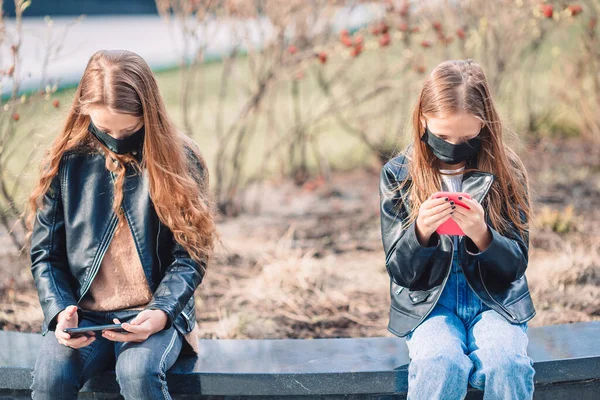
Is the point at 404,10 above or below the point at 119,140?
below

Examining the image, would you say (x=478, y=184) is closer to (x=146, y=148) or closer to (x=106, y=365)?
(x=146, y=148)

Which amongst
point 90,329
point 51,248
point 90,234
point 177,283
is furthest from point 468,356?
point 51,248

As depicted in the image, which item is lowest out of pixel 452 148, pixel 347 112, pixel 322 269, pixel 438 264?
pixel 347 112

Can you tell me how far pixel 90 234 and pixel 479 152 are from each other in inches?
53.3

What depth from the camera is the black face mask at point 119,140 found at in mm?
2580

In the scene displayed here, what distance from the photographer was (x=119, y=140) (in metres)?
2.58

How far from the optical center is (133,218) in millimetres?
2633

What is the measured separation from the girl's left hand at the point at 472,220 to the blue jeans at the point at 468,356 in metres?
0.19

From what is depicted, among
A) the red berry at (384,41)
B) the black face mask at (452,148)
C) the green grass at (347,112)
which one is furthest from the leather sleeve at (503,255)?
the red berry at (384,41)

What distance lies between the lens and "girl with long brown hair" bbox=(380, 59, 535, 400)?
237 centimetres

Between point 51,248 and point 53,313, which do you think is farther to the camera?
point 51,248

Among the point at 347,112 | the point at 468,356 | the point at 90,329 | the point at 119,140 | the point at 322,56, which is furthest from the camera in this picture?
the point at 347,112

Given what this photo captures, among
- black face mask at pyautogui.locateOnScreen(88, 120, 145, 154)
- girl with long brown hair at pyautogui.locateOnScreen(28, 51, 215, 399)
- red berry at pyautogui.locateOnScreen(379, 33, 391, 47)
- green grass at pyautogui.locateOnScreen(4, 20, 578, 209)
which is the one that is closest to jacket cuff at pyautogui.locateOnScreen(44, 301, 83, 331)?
girl with long brown hair at pyautogui.locateOnScreen(28, 51, 215, 399)

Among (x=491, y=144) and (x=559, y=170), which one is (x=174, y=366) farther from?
(x=559, y=170)
